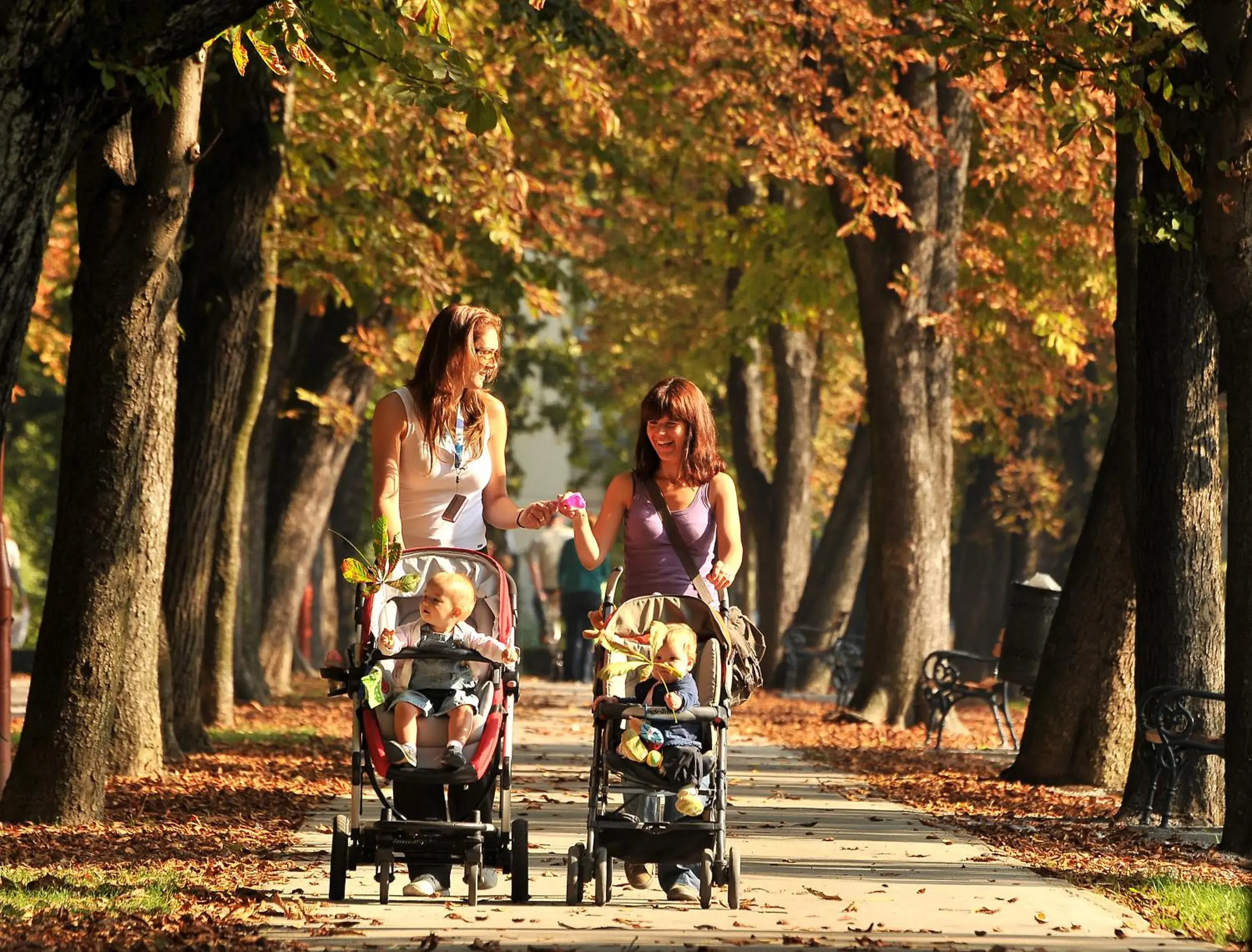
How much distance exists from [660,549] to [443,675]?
1.05 m

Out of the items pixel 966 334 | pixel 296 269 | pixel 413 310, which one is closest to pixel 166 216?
pixel 296 269

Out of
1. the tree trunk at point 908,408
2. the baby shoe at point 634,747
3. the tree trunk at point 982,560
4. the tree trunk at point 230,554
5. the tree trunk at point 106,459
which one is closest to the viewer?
the baby shoe at point 634,747

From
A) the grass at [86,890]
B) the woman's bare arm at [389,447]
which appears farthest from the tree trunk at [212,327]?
the woman's bare arm at [389,447]

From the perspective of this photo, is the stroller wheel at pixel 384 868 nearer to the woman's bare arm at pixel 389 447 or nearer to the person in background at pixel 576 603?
the woman's bare arm at pixel 389 447

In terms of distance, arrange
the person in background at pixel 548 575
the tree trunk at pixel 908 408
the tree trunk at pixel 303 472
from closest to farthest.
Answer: the tree trunk at pixel 908 408 → the tree trunk at pixel 303 472 → the person in background at pixel 548 575

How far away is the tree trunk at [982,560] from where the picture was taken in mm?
33906

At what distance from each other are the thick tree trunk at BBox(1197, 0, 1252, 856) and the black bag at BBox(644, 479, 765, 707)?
9.43ft

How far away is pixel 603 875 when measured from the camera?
24.5 ft

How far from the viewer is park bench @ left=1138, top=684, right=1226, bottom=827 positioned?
1052 cm

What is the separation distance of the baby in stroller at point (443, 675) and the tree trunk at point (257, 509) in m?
11.8

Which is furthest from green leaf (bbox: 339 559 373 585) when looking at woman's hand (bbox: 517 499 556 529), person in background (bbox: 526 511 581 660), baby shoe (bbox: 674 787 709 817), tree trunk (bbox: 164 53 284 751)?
person in background (bbox: 526 511 581 660)

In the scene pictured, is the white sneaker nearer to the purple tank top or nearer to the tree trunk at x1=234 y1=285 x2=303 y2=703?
the purple tank top

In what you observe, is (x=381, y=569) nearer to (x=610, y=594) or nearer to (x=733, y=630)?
(x=610, y=594)

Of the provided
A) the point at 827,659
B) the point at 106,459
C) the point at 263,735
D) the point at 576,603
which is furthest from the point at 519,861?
the point at 827,659
